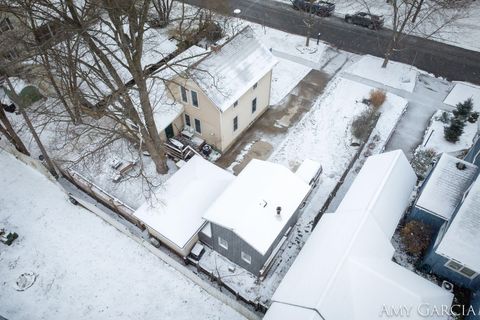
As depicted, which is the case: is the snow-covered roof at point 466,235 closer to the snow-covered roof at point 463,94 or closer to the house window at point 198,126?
the snow-covered roof at point 463,94

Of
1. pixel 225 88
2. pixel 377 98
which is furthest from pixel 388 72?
pixel 225 88

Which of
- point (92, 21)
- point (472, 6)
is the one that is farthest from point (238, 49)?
point (472, 6)

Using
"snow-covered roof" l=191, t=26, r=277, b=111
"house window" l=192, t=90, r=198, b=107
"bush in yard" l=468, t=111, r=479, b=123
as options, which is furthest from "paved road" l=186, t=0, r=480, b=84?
"house window" l=192, t=90, r=198, b=107

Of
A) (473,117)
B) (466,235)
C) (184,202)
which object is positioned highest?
(466,235)

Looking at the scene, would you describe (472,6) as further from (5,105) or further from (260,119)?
(5,105)

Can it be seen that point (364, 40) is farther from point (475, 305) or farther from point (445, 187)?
point (475, 305)
